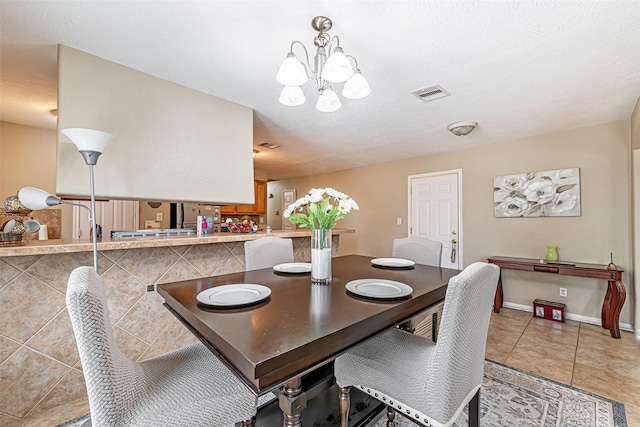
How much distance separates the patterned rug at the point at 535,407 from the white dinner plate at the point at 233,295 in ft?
3.70

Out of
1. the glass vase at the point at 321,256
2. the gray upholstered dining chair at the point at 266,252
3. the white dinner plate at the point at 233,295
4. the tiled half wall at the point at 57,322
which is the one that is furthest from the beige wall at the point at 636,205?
the tiled half wall at the point at 57,322

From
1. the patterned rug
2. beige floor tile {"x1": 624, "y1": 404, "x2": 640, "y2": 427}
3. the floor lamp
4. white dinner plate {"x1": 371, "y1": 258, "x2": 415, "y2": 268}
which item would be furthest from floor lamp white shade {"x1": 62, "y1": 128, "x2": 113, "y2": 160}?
beige floor tile {"x1": 624, "y1": 404, "x2": 640, "y2": 427}

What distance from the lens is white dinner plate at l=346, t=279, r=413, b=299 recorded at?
122 cm

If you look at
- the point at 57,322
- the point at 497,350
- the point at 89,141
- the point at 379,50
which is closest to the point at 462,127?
the point at 379,50

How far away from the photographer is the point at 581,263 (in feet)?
10.6

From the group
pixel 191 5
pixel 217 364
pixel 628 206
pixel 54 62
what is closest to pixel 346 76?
pixel 191 5

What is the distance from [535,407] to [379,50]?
252 centimetres

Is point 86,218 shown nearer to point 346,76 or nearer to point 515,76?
point 346,76

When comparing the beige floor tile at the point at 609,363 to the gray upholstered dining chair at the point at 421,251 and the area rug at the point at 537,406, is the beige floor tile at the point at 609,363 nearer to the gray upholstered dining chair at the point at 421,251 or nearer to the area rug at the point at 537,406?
the area rug at the point at 537,406

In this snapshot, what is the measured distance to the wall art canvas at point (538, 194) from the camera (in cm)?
336

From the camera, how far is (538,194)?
359cm

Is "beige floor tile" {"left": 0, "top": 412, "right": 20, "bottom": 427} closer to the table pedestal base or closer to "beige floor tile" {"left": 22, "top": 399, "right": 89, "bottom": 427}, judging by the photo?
"beige floor tile" {"left": 22, "top": 399, "right": 89, "bottom": 427}

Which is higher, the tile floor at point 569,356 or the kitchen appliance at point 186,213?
the kitchen appliance at point 186,213

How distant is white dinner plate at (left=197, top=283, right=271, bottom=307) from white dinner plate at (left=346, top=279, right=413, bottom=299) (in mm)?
426
